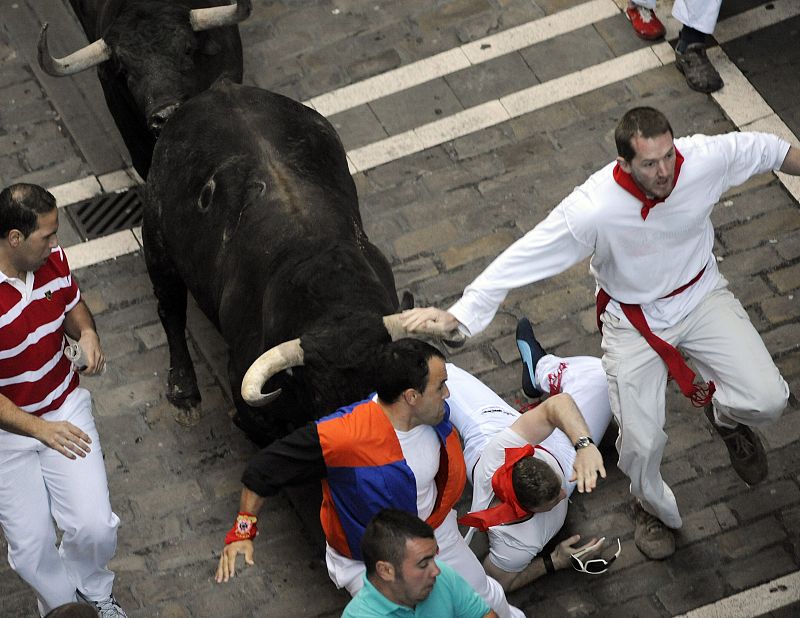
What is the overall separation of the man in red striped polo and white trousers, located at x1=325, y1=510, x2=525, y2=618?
1162 millimetres

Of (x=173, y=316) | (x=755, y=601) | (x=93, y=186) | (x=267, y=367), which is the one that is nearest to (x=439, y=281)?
(x=173, y=316)

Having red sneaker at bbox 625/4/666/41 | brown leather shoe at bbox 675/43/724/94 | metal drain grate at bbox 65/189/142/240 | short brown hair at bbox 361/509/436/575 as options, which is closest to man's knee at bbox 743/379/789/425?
short brown hair at bbox 361/509/436/575

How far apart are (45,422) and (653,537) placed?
11.0 feet

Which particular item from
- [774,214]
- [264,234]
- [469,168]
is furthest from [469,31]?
[264,234]

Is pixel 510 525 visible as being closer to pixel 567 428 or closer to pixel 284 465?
pixel 567 428

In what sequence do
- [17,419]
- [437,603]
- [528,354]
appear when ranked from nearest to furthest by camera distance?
[437,603], [17,419], [528,354]

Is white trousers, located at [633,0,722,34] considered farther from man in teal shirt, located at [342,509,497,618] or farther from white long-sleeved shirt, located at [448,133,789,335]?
man in teal shirt, located at [342,509,497,618]

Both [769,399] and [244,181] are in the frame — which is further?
[244,181]

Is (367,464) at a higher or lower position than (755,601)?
higher

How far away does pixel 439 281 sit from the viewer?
9.64 metres

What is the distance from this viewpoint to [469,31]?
37.2 ft

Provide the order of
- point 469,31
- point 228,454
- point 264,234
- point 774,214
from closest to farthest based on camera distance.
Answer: point 264,234 < point 228,454 < point 774,214 < point 469,31

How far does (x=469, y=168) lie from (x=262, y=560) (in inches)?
135

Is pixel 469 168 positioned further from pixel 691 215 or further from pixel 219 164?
pixel 691 215
